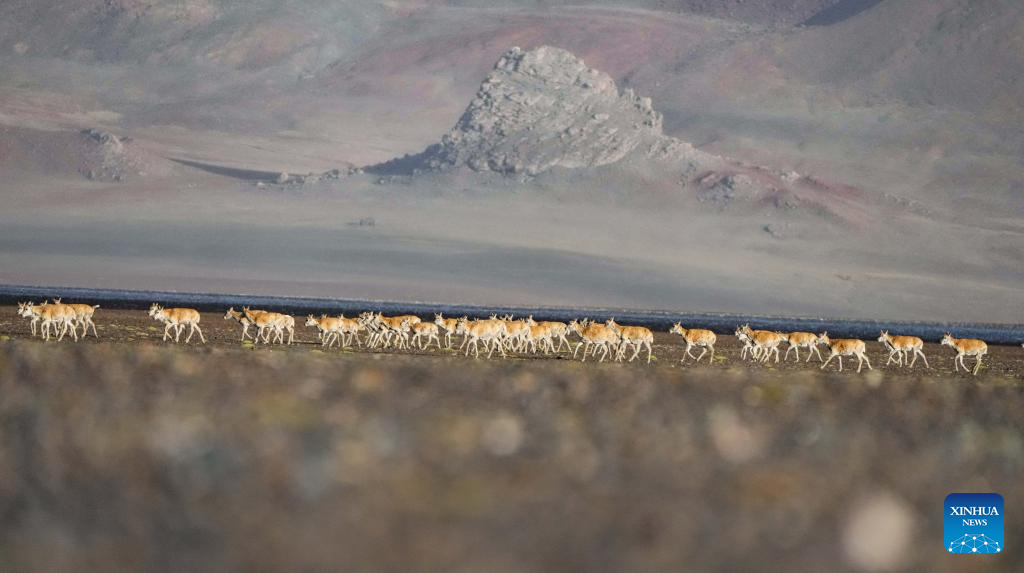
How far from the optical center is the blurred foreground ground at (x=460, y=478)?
449 inches

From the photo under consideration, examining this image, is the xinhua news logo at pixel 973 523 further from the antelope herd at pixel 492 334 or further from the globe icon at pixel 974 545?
the antelope herd at pixel 492 334

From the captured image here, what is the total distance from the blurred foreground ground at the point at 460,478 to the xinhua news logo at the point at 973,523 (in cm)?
15

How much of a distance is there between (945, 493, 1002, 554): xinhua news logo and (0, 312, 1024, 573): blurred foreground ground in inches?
6.0

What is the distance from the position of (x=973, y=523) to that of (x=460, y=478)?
5210mm

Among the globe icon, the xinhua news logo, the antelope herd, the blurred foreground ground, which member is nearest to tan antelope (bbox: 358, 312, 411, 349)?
the antelope herd

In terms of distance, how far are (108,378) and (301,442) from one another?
8.68 meters

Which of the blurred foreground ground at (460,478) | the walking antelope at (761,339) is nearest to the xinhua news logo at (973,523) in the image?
the blurred foreground ground at (460,478)

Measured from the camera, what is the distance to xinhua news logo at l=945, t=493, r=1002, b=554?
1296cm

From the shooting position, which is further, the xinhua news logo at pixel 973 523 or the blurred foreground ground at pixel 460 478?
the xinhua news logo at pixel 973 523

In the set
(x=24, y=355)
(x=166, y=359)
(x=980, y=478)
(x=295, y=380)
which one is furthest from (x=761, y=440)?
(x=24, y=355)

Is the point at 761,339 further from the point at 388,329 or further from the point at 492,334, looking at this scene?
the point at 388,329

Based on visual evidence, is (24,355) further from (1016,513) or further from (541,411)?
(1016,513)

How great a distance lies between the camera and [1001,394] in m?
31.9

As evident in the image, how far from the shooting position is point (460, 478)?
46.5ft
